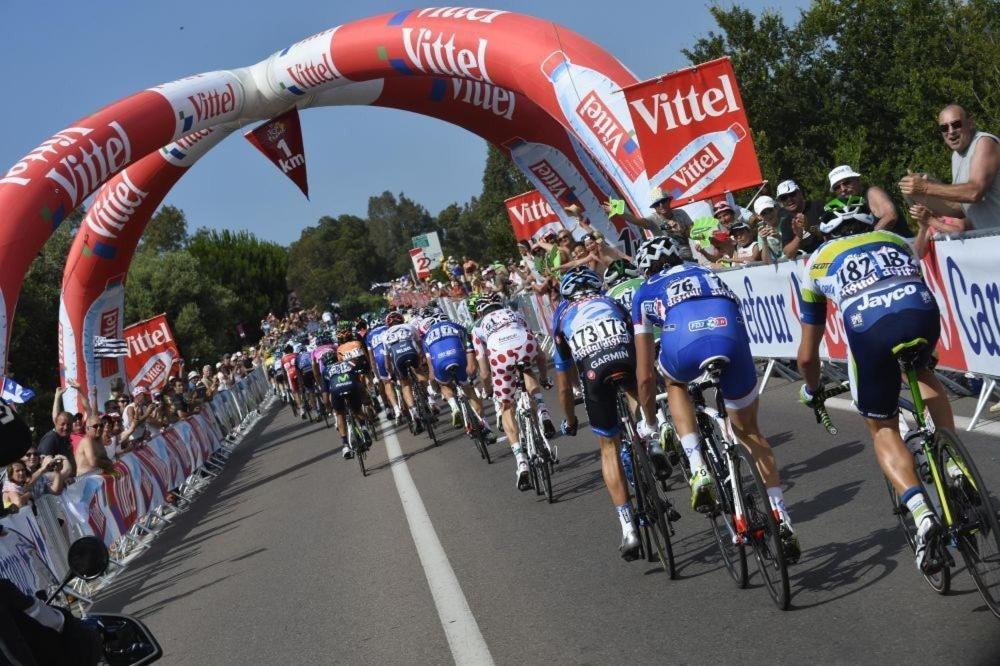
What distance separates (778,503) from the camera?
6203mm

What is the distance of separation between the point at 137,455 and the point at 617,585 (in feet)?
33.5

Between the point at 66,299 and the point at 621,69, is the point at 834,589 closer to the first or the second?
the point at 621,69

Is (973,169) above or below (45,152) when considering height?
below

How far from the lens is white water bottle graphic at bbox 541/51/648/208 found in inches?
680

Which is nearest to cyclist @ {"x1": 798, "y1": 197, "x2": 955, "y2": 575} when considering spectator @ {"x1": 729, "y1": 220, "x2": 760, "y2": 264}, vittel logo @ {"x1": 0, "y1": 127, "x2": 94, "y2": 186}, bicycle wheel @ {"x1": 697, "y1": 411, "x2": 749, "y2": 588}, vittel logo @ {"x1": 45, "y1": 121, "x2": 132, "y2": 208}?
bicycle wheel @ {"x1": 697, "y1": 411, "x2": 749, "y2": 588}

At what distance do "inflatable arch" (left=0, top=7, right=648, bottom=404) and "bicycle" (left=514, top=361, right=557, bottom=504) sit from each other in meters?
6.60

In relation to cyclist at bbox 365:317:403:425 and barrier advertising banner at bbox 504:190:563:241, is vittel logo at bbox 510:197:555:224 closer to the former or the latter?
barrier advertising banner at bbox 504:190:563:241

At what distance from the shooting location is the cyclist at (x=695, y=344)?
21.3ft

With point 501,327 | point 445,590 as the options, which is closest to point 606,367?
point 445,590

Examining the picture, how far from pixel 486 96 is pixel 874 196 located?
14280 mm

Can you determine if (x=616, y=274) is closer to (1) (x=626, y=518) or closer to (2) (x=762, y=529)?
(1) (x=626, y=518)

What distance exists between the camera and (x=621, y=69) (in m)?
18.2

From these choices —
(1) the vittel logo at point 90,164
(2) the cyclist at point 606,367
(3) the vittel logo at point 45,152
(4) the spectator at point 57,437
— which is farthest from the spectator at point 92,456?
(2) the cyclist at point 606,367

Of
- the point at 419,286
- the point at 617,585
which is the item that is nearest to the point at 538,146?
the point at 617,585
